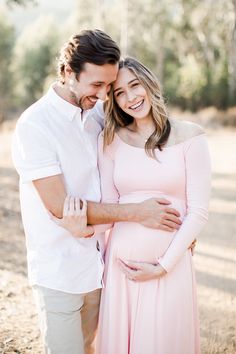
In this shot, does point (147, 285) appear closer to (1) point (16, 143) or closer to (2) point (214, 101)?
(1) point (16, 143)

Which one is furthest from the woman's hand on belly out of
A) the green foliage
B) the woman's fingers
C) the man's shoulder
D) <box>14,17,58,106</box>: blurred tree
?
<box>14,17,58,106</box>: blurred tree

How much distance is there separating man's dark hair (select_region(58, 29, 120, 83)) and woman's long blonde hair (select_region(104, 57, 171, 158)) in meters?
0.21

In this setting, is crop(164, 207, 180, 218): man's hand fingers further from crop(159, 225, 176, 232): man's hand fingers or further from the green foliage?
the green foliage

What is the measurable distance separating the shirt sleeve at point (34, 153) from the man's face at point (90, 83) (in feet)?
0.97

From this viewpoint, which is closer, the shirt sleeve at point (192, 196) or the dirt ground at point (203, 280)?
the shirt sleeve at point (192, 196)

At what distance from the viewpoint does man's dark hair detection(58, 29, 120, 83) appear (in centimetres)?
264

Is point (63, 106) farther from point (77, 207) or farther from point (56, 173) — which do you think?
point (77, 207)

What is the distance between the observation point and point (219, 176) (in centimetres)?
1250

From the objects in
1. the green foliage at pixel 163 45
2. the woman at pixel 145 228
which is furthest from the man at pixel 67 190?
the green foliage at pixel 163 45

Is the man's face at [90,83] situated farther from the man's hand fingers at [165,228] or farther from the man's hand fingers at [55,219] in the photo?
the man's hand fingers at [165,228]

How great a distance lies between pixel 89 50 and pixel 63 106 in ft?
0.99

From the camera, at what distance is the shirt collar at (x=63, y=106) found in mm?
2713

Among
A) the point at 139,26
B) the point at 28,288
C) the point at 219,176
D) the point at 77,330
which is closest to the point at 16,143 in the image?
the point at 77,330

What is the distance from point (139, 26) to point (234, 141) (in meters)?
17.6
